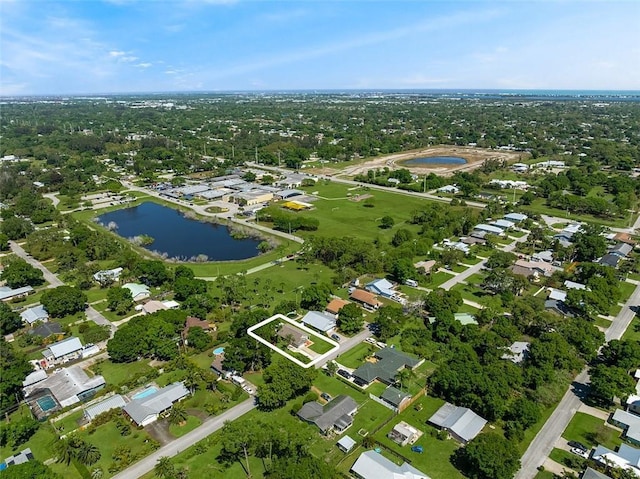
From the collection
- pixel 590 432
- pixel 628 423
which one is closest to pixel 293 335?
pixel 590 432

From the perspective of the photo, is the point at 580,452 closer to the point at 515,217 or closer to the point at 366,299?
the point at 366,299

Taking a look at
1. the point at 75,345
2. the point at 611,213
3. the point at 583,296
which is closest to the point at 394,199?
the point at 611,213

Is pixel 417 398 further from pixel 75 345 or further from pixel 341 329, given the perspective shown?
pixel 75 345

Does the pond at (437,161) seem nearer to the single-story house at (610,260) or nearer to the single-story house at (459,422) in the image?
the single-story house at (610,260)

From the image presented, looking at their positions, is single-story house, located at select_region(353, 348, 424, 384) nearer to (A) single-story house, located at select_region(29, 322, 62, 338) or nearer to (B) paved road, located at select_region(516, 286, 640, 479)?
(B) paved road, located at select_region(516, 286, 640, 479)

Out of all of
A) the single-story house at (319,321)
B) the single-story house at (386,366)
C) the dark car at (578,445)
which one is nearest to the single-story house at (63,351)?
the single-story house at (319,321)

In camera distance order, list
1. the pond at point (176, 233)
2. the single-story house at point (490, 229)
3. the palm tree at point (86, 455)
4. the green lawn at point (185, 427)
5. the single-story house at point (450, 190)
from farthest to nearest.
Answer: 1. the single-story house at point (450, 190)
2. the single-story house at point (490, 229)
3. the pond at point (176, 233)
4. the green lawn at point (185, 427)
5. the palm tree at point (86, 455)

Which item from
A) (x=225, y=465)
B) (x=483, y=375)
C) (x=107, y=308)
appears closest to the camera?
(x=225, y=465)
